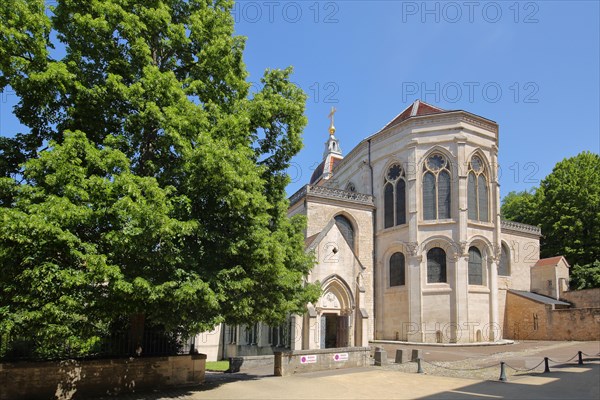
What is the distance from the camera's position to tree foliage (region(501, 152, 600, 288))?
38219 mm

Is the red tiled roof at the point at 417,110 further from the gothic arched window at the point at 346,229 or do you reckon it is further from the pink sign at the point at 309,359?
the pink sign at the point at 309,359

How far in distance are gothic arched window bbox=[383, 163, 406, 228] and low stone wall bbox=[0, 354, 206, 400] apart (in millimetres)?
19584

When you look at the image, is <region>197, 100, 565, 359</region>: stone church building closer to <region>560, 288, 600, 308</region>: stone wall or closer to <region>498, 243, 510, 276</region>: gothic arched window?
<region>498, 243, 510, 276</region>: gothic arched window

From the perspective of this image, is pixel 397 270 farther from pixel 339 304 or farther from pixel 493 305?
pixel 339 304

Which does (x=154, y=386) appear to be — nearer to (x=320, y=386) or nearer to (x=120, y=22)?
(x=320, y=386)

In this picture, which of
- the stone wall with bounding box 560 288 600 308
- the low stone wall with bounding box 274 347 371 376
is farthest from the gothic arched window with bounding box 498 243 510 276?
the low stone wall with bounding box 274 347 371 376

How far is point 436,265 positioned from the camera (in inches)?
1134

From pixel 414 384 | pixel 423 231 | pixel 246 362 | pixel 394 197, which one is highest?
pixel 394 197

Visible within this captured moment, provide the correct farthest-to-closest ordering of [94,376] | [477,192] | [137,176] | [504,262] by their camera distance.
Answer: [504,262] < [477,192] < [94,376] < [137,176]

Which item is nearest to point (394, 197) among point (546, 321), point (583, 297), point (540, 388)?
point (546, 321)

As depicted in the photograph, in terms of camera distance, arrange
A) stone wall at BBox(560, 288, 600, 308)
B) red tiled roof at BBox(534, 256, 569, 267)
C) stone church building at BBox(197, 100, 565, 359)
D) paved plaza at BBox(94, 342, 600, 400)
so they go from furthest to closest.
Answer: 1. red tiled roof at BBox(534, 256, 569, 267)
2. stone wall at BBox(560, 288, 600, 308)
3. stone church building at BBox(197, 100, 565, 359)
4. paved plaza at BBox(94, 342, 600, 400)

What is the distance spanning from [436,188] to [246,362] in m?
17.5

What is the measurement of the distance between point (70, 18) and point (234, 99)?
4.95 meters

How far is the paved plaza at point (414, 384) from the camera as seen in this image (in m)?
12.0
